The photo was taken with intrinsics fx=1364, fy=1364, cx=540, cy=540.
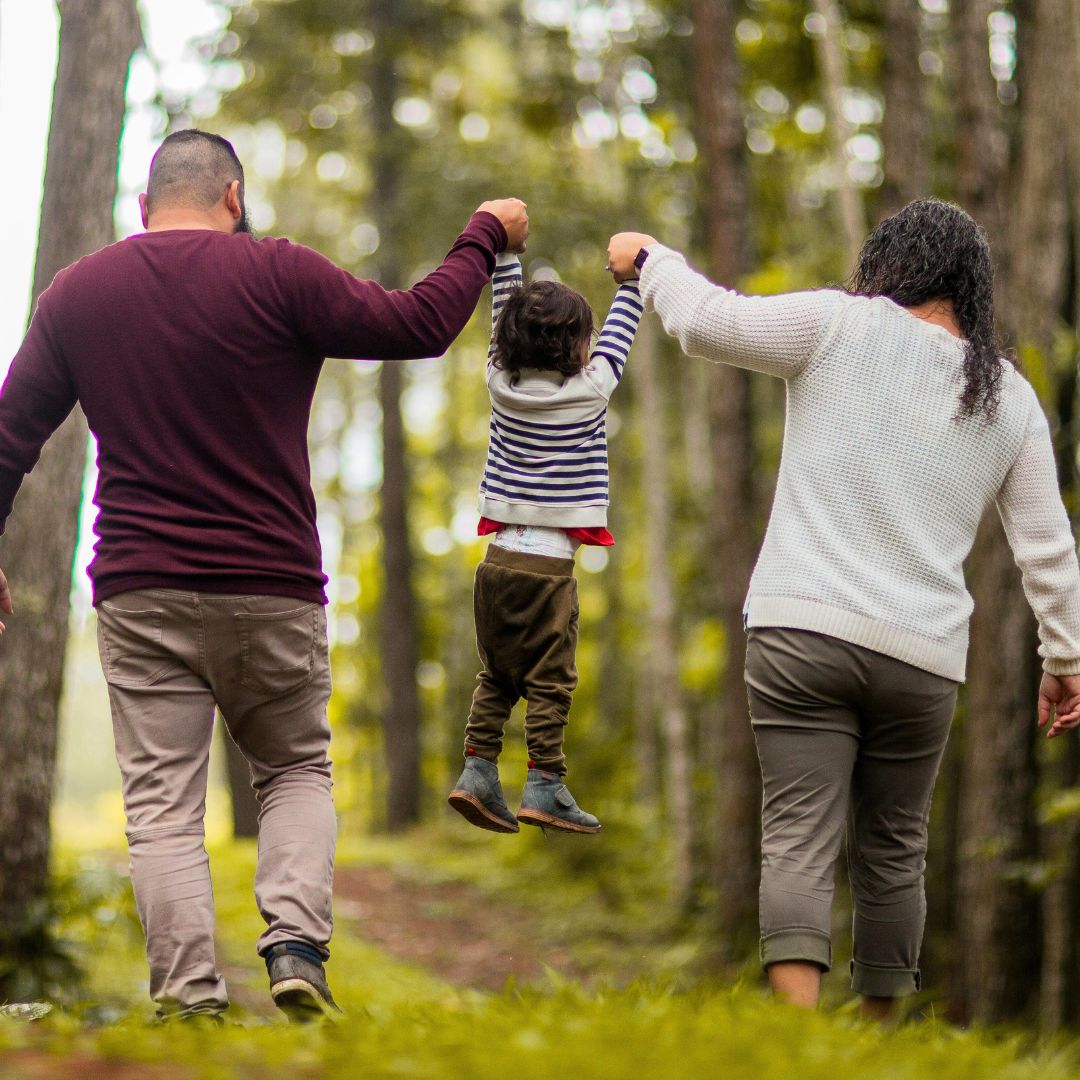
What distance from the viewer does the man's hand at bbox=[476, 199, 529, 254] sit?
13.7 ft

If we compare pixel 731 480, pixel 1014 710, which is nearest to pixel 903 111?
pixel 731 480

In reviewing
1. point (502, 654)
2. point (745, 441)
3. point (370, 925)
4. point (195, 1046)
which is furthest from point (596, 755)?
point (195, 1046)

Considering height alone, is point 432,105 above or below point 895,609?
above

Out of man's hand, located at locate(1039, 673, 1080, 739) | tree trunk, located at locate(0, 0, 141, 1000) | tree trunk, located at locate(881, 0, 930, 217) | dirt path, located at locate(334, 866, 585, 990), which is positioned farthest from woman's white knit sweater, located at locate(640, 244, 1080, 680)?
dirt path, located at locate(334, 866, 585, 990)

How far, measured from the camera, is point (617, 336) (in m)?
4.22

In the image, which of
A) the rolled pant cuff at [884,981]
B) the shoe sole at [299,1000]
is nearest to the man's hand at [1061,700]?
the rolled pant cuff at [884,981]

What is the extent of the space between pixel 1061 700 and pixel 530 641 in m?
1.64

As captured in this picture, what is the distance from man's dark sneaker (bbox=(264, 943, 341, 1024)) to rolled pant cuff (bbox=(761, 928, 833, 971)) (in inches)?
46.9

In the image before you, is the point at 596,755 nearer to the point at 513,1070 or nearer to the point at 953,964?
the point at 953,964

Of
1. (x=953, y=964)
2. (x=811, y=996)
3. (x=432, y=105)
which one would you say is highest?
(x=432, y=105)

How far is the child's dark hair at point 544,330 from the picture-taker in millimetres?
4047

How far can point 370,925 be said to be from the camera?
12.6 meters

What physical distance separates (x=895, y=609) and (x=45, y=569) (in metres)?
4.34

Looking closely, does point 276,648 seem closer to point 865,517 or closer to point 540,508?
point 540,508
